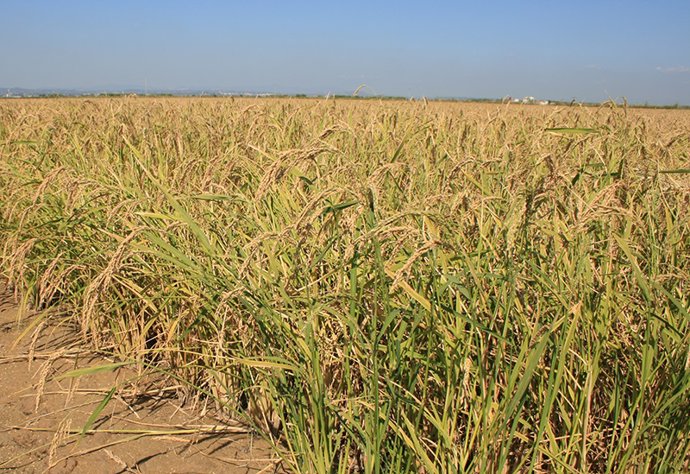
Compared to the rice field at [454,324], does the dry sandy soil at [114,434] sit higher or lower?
lower

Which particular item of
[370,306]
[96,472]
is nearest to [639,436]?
[370,306]

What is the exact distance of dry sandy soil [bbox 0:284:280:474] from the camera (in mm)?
1754

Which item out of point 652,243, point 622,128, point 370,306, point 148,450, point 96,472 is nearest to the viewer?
point 652,243

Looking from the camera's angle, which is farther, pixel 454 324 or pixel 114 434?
pixel 114 434

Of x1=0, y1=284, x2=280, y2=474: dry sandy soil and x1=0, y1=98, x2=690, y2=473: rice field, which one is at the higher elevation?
x1=0, y1=98, x2=690, y2=473: rice field

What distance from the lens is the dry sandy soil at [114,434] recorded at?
175cm

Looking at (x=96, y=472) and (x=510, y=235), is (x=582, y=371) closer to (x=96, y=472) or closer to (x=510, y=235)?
(x=510, y=235)

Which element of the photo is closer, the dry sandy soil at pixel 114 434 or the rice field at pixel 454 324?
the rice field at pixel 454 324

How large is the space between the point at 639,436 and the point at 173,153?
2.81 meters

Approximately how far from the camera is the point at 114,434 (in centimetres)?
192

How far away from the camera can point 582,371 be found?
1.38 meters

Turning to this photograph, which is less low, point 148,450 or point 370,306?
point 370,306

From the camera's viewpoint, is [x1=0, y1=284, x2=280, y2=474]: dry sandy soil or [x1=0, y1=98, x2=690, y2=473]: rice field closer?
[x1=0, y1=98, x2=690, y2=473]: rice field

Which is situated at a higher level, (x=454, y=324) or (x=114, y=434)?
(x=454, y=324)
